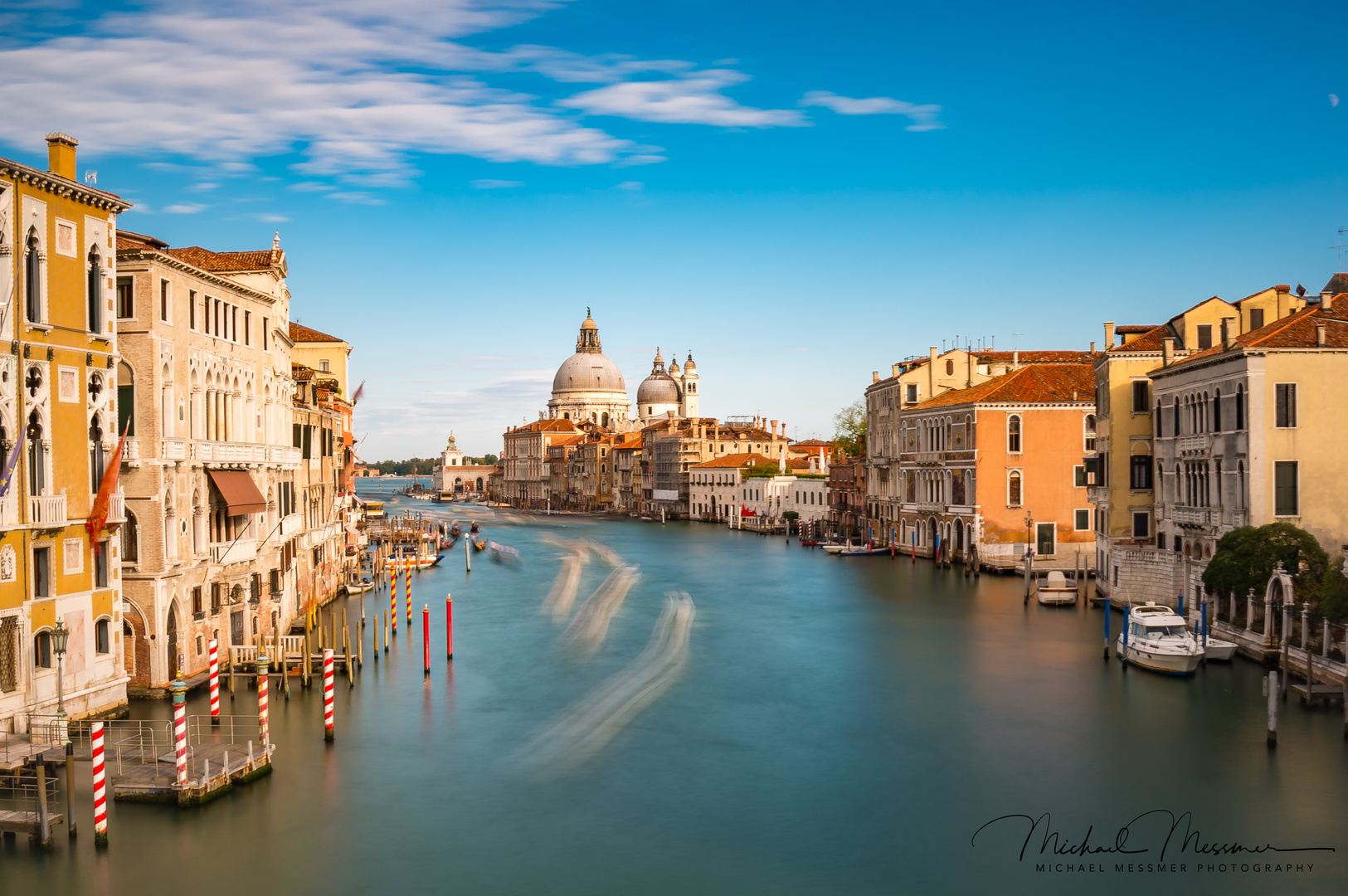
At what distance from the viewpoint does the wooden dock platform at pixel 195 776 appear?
1204cm

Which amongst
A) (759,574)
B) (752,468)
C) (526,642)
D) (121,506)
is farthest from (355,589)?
(752,468)

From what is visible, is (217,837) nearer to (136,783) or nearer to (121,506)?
(136,783)

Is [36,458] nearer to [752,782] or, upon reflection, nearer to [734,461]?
[752,782]

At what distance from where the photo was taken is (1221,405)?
19656mm

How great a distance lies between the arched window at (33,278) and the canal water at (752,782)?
510cm

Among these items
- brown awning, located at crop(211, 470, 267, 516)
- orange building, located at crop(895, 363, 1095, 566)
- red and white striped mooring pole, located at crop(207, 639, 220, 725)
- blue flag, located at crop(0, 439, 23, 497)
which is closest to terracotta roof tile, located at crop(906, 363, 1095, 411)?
orange building, located at crop(895, 363, 1095, 566)

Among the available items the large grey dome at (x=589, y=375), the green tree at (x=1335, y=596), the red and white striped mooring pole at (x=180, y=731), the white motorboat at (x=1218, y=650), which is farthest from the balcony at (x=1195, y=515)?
the large grey dome at (x=589, y=375)

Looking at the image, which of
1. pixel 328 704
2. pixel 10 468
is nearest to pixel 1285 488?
pixel 328 704

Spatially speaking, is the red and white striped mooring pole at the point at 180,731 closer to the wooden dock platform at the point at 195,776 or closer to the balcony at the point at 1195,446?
the wooden dock platform at the point at 195,776

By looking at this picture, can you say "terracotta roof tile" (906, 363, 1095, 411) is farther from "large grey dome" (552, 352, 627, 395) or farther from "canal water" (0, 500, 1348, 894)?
"large grey dome" (552, 352, 627, 395)

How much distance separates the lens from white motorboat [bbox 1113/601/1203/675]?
1816 centimetres

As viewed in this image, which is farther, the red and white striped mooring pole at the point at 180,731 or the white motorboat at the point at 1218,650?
the white motorboat at the point at 1218,650

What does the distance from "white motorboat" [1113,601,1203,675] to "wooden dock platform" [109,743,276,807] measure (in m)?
13.3

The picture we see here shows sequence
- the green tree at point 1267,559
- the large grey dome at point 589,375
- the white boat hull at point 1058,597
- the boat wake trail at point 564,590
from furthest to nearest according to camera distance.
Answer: the large grey dome at point 589,375
the boat wake trail at point 564,590
the white boat hull at point 1058,597
the green tree at point 1267,559
